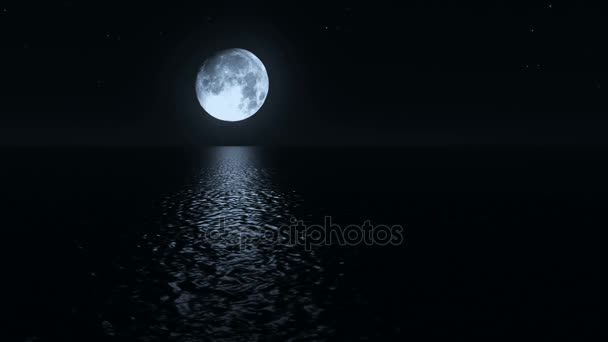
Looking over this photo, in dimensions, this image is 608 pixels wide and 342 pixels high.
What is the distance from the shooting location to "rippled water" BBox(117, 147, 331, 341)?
1548cm

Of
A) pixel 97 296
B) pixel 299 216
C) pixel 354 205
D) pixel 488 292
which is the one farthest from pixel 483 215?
pixel 97 296

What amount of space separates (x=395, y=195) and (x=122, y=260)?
29.8m

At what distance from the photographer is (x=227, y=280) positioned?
20.2 m

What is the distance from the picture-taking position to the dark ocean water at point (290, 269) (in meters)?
16.0

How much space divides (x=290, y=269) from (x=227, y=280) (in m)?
3.15

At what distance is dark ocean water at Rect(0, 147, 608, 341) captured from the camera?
1596 centimetres

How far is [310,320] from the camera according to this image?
16.2m

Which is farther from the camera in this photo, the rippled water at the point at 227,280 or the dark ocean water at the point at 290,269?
the dark ocean water at the point at 290,269

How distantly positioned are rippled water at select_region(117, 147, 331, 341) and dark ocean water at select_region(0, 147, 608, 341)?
0.27ft

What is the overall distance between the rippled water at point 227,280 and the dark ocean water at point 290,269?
0.08 m

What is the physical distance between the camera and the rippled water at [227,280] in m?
15.5

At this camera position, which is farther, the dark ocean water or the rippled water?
the dark ocean water

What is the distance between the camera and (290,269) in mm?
22078

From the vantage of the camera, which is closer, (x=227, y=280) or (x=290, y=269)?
(x=227, y=280)
